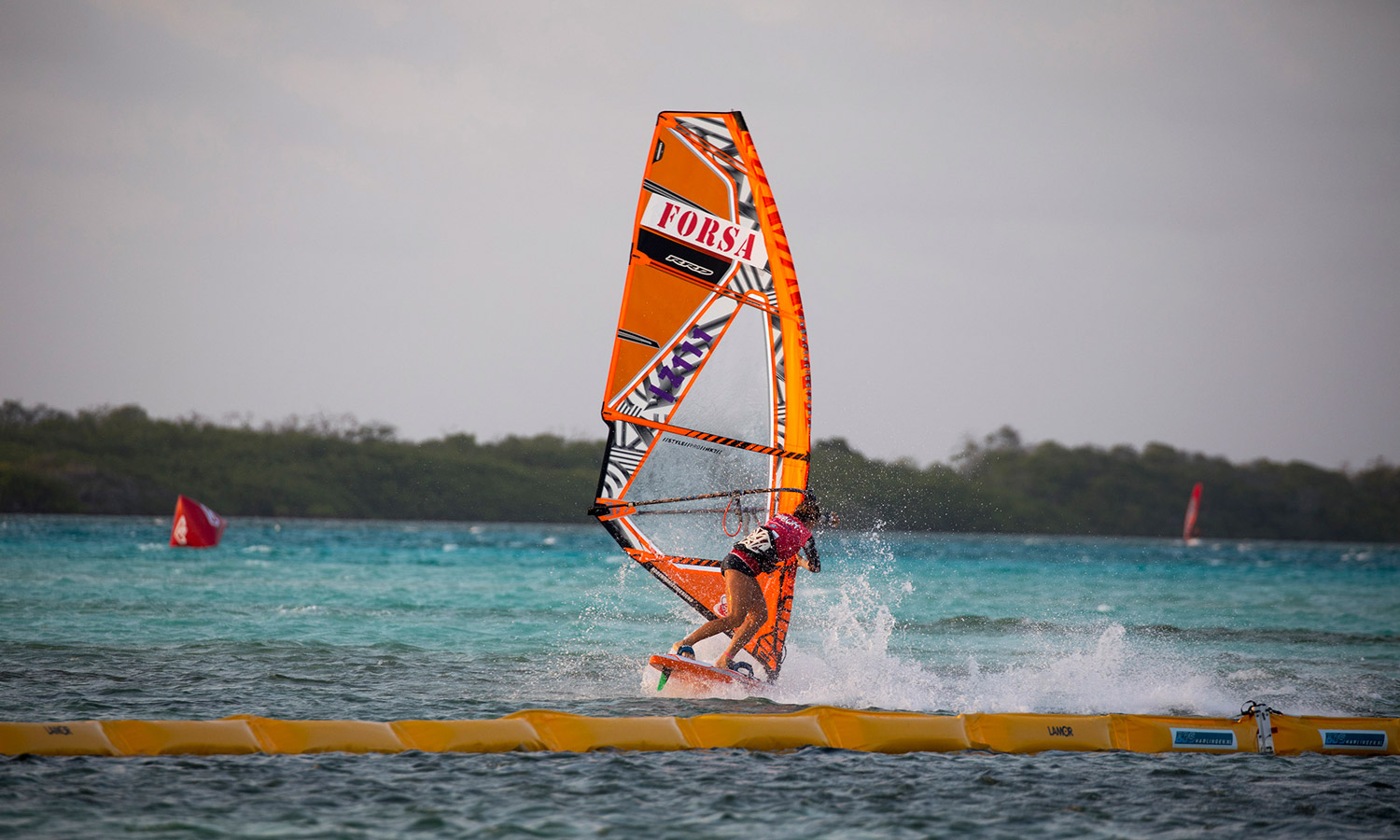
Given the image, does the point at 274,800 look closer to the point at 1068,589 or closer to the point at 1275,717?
the point at 1275,717

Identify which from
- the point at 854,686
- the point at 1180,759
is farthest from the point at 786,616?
the point at 1180,759

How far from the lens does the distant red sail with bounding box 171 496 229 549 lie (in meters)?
29.7

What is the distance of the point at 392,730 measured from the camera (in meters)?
5.86

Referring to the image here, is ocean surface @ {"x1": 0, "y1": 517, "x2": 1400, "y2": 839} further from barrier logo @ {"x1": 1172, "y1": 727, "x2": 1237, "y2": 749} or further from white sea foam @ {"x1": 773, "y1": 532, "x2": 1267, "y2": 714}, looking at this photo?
barrier logo @ {"x1": 1172, "y1": 727, "x2": 1237, "y2": 749}

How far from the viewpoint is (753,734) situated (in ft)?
19.9

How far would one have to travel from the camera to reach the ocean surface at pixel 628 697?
4719mm

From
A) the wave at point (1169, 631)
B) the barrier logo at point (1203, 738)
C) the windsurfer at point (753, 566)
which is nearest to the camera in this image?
the barrier logo at point (1203, 738)

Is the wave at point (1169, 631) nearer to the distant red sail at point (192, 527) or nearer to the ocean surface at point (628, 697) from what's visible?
the ocean surface at point (628, 697)

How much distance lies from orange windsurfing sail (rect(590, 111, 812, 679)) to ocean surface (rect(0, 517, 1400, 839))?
108 centimetres

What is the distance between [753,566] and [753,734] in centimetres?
173

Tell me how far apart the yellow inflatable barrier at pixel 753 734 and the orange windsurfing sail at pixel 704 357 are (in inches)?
81.0

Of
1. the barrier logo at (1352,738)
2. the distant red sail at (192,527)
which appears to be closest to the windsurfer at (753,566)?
the barrier logo at (1352,738)

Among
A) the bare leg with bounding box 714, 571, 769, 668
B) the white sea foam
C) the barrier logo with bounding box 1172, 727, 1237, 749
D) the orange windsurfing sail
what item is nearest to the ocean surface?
the white sea foam

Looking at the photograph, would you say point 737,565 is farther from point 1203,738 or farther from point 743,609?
point 1203,738
